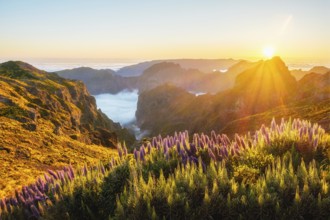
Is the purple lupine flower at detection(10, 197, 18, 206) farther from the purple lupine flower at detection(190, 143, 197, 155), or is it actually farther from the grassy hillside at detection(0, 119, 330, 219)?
the purple lupine flower at detection(190, 143, 197, 155)

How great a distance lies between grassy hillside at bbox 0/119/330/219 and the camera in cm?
495

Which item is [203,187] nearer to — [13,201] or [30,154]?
[13,201]

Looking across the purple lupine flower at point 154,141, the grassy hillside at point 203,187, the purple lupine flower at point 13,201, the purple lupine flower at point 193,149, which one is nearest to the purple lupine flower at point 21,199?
the grassy hillside at point 203,187

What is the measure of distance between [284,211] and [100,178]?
393cm

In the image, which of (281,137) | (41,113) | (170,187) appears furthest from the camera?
(41,113)

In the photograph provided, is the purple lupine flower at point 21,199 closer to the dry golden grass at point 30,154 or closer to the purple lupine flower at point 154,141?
the dry golden grass at point 30,154

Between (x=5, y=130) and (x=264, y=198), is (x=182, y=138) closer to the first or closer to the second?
(x=264, y=198)

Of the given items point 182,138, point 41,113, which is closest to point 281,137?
point 182,138

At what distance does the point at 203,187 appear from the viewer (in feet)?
17.9

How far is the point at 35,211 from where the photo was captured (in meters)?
6.50

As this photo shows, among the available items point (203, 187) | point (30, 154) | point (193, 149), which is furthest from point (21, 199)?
point (30, 154)

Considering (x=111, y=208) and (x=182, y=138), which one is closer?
(x=111, y=208)

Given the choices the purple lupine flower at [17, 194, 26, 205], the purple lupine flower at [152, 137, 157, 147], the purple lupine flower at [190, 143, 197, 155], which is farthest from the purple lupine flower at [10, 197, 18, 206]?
the purple lupine flower at [190, 143, 197, 155]

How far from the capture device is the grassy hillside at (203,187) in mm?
4945
